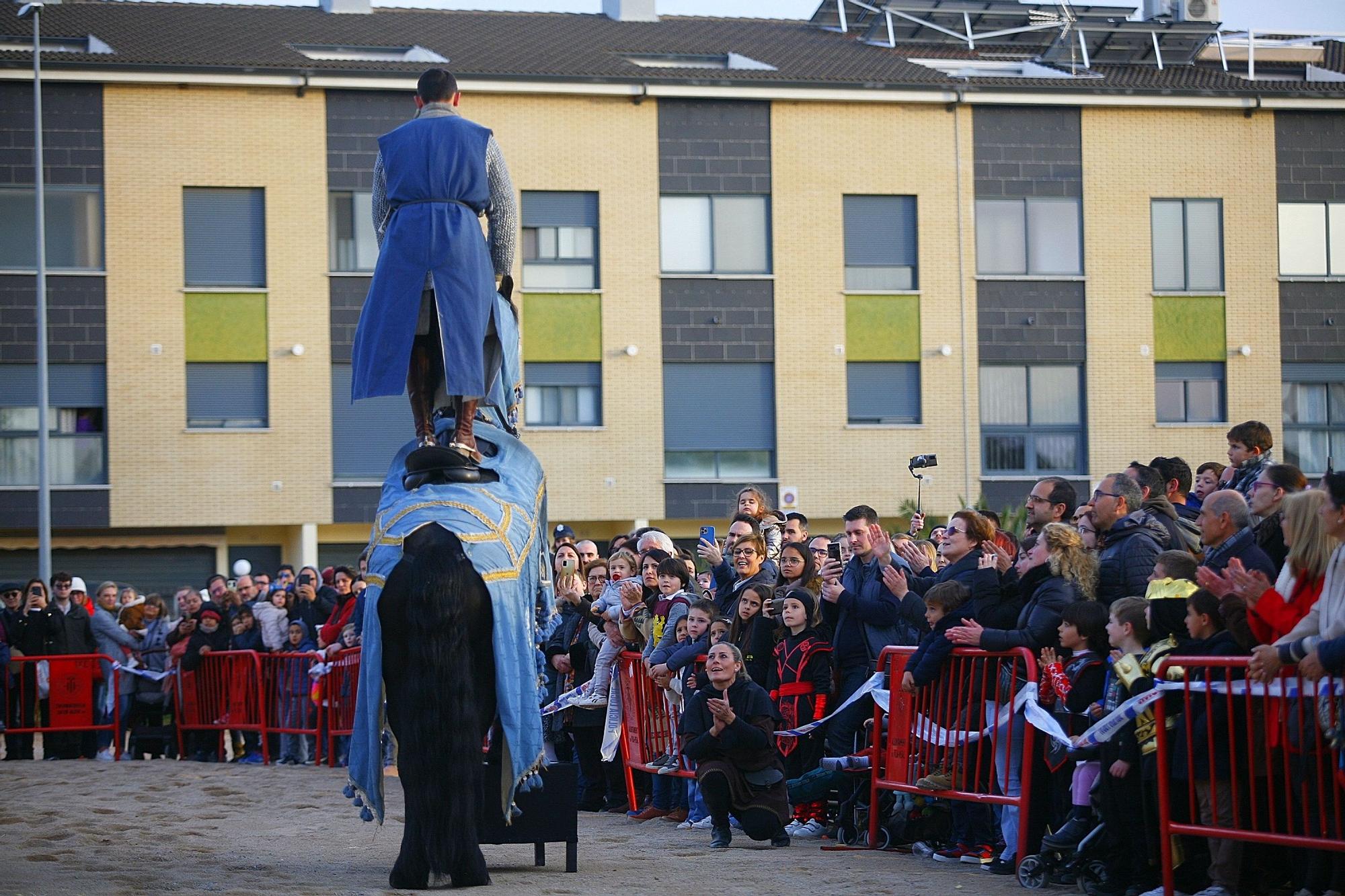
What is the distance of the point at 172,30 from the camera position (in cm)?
3659

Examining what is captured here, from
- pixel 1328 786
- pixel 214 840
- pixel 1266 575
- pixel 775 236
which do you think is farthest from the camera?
pixel 775 236

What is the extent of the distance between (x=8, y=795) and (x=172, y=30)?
930 inches

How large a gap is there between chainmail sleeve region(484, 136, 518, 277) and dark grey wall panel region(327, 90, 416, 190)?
25.2 meters

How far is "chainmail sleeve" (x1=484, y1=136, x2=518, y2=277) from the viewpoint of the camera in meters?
9.85

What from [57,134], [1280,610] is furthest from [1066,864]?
[57,134]

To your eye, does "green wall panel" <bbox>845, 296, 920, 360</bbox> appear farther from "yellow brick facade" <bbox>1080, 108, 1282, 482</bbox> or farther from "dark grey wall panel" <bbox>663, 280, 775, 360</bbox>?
"yellow brick facade" <bbox>1080, 108, 1282, 482</bbox>

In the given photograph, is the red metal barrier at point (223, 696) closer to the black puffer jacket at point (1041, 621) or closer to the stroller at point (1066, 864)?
the black puffer jacket at point (1041, 621)

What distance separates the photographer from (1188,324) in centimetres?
3712

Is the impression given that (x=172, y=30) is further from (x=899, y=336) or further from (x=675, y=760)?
(x=675, y=760)

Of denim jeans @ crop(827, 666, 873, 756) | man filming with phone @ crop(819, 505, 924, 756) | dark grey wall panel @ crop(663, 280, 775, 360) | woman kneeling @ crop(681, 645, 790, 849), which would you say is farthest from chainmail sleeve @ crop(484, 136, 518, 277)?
dark grey wall panel @ crop(663, 280, 775, 360)

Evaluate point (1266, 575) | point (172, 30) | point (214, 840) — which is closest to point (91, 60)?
point (172, 30)

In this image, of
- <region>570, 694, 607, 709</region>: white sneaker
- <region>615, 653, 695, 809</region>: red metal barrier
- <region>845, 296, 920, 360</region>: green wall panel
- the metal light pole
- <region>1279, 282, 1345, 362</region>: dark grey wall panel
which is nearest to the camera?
<region>615, 653, 695, 809</region>: red metal barrier

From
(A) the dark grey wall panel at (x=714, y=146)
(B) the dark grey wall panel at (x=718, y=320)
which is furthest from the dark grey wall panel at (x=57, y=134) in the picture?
(B) the dark grey wall panel at (x=718, y=320)

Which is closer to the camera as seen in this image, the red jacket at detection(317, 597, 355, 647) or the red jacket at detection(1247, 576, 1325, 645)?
the red jacket at detection(1247, 576, 1325, 645)
